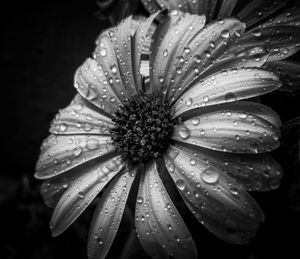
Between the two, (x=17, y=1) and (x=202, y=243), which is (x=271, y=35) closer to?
(x=202, y=243)

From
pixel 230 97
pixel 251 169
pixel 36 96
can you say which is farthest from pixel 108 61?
pixel 36 96

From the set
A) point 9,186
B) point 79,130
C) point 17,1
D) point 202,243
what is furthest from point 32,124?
point 202,243

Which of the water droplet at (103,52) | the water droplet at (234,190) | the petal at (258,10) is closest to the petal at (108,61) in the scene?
the water droplet at (103,52)

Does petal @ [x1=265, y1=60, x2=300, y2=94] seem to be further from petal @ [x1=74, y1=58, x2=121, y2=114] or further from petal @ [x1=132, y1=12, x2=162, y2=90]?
petal @ [x1=74, y1=58, x2=121, y2=114]

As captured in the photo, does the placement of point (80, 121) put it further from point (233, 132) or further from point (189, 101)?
point (233, 132)

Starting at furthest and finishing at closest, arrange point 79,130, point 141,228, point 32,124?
1. point 32,124
2. point 79,130
3. point 141,228

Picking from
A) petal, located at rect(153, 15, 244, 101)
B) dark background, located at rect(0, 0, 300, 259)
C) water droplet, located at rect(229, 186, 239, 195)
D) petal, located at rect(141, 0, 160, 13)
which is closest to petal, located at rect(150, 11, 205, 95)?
petal, located at rect(153, 15, 244, 101)

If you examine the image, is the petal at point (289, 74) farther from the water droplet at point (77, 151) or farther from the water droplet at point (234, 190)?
the water droplet at point (77, 151)
